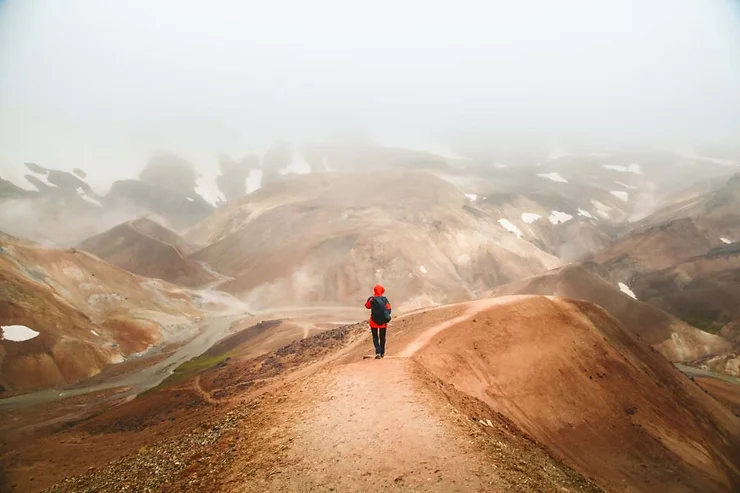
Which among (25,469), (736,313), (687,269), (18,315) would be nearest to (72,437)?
(25,469)

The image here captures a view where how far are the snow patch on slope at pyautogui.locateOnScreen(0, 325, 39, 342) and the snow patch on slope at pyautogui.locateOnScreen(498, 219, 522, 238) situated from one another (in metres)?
135

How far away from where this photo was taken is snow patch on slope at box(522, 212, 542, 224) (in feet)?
553

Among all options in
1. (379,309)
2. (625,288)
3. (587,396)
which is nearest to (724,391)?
(587,396)

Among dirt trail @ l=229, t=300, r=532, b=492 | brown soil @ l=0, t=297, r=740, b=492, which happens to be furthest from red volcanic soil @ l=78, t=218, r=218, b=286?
dirt trail @ l=229, t=300, r=532, b=492

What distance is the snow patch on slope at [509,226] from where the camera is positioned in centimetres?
15650

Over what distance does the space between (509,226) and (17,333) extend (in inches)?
5512

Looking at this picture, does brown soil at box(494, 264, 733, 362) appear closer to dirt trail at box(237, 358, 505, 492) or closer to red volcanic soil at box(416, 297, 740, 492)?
red volcanic soil at box(416, 297, 740, 492)

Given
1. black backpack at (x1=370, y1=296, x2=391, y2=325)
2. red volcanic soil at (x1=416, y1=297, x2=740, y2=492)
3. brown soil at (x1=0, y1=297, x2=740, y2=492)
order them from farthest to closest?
red volcanic soil at (x1=416, y1=297, x2=740, y2=492)
black backpack at (x1=370, y1=296, x2=391, y2=325)
brown soil at (x1=0, y1=297, x2=740, y2=492)

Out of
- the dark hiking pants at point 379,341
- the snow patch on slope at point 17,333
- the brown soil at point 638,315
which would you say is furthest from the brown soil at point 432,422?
the brown soil at point 638,315

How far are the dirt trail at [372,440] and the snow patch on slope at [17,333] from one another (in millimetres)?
58298

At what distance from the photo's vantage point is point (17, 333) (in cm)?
5656

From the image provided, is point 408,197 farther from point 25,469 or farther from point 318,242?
point 25,469

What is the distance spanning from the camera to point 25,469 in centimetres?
2655

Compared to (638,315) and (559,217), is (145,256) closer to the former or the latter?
(638,315)
